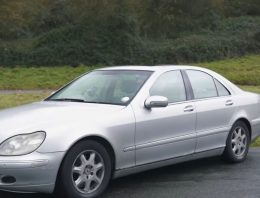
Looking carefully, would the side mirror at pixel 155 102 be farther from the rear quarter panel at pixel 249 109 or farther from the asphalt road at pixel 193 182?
the rear quarter panel at pixel 249 109

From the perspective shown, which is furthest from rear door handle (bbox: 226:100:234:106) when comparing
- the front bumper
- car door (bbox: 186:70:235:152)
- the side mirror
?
the front bumper

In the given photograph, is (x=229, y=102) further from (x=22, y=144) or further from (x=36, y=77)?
(x=36, y=77)

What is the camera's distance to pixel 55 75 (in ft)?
80.7

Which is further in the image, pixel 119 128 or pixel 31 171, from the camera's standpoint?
A: pixel 119 128

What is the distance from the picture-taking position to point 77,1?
1218 inches

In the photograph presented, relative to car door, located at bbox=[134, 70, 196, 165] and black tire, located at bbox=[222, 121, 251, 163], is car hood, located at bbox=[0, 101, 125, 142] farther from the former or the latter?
black tire, located at bbox=[222, 121, 251, 163]

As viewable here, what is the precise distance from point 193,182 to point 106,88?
59.7 inches

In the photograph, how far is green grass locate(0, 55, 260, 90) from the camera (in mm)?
22431

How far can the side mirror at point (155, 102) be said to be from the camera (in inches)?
261

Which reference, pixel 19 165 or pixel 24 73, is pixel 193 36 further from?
pixel 19 165

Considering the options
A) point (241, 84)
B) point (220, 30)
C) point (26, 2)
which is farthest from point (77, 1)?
point (241, 84)

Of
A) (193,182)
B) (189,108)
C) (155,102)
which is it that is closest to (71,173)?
(155,102)

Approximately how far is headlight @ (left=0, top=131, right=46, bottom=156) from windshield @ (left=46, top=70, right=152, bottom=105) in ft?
3.99

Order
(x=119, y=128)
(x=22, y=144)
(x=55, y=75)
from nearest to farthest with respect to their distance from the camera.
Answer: (x=22, y=144) → (x=119, y=128) → (x=55, y=75)
